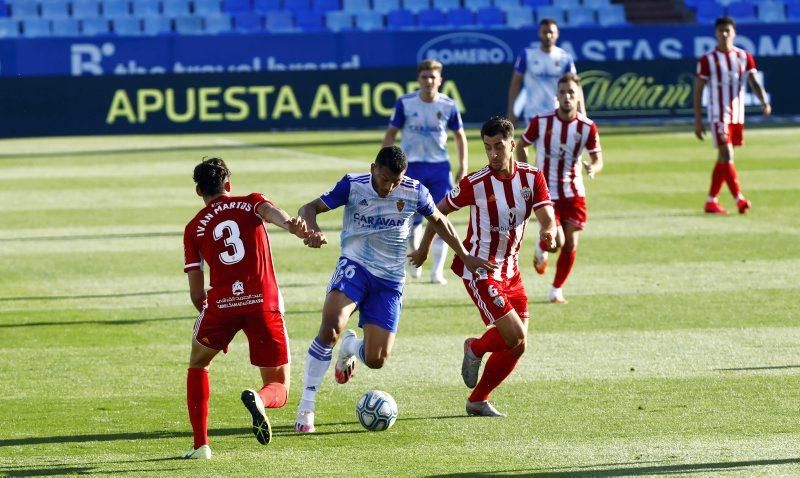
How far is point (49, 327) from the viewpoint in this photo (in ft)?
40.1

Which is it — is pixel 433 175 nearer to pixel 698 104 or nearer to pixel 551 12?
pixel 698 104

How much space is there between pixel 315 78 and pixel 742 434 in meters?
24.5

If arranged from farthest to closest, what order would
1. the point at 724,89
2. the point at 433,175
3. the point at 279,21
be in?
the point at 279,21
the point at 724,89
the point at 433,175

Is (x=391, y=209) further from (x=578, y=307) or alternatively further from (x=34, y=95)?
(x=34, y=95)

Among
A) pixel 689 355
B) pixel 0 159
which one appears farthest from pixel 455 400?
pixel 0 159

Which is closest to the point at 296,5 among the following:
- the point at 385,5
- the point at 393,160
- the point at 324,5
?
the point at 324,5

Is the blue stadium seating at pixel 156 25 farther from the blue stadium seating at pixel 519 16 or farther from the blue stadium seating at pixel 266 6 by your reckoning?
the blue stadium seating at pixel 519 16

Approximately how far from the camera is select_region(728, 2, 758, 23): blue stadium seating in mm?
39438

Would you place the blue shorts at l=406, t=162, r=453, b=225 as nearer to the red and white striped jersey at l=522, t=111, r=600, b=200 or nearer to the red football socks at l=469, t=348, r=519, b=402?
the red and white striped jersey at l=522, t=111, r=600, b=200

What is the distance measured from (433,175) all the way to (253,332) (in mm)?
6650

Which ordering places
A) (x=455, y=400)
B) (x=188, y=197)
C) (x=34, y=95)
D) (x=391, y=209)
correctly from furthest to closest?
(x=34, y=95) → (x=188, y=197) → (x=455, y=400) → (x=391, y=209)

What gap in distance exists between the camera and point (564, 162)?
13148mm

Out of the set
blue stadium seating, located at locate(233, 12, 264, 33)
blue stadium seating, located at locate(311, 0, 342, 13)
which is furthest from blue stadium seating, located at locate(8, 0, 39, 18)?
blue stadium seating, located at locate(311, 0, 342, 13)

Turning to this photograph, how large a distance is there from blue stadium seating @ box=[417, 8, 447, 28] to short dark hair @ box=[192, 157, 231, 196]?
30356 mm
